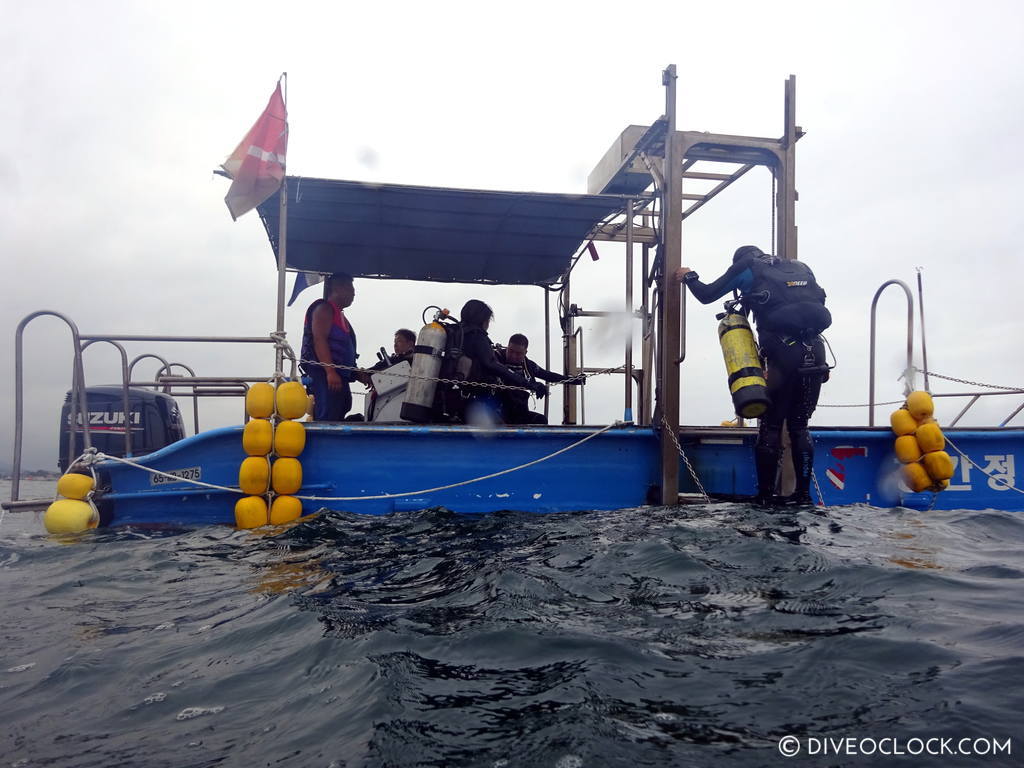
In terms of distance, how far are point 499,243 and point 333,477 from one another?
129 inches

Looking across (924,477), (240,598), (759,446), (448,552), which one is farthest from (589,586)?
(924,477)

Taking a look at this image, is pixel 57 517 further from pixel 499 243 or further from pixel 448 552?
pixel 499 243

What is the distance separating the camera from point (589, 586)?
10.7ft

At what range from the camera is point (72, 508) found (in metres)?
5.40

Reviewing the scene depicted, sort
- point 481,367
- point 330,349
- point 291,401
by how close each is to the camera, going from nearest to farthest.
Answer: point 291,401 < point 481,367 < point 330,349

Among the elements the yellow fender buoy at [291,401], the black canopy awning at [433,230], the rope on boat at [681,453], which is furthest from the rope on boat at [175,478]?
the rope on boat at [681,453]

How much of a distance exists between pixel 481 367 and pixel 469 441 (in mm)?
773

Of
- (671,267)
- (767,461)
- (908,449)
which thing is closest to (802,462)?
(767,461)

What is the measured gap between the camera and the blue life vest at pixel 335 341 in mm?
6547

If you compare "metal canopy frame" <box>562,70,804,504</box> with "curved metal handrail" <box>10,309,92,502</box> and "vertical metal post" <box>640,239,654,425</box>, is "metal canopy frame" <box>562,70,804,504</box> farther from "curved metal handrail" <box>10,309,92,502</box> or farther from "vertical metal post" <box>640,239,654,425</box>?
"curved metal handrail" <box>10,309,92,502</box>

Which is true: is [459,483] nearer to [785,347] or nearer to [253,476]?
[253,476]

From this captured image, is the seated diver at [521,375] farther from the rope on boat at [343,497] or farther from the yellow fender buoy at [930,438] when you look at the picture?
the yellow fender buoy at [930,438]

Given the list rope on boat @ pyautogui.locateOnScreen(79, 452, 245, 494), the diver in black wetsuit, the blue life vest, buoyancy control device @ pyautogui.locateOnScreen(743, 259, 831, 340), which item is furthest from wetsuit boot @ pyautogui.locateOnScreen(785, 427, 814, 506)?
rope on boat @ pyautogui.locateOnScreen(79, 452, 245, 494)

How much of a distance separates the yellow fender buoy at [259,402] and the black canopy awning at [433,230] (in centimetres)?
178
